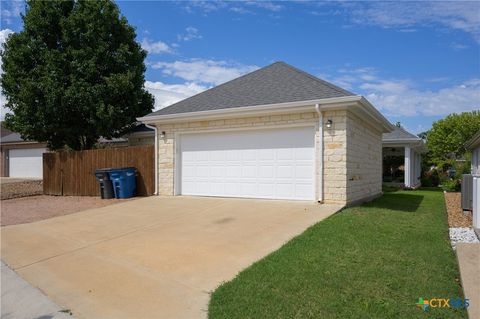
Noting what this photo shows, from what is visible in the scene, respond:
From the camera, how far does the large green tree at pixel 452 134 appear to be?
1431 inches

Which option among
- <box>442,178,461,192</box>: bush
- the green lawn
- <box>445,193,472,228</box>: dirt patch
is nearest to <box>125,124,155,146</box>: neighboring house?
the green lawn

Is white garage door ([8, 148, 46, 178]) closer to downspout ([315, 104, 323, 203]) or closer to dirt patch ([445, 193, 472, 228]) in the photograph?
downspout ([315, 104, 323, 203])

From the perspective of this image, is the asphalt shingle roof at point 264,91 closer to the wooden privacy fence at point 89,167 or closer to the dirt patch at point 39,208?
the wooden privacy fence at point 89,167

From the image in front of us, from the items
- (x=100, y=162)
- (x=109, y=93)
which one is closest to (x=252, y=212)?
(x=100, y=162)

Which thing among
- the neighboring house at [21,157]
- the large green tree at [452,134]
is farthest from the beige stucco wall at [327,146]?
the large green tree at [452,134]

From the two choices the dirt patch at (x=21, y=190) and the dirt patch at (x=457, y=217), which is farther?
the dirt patch at (x=21, y=190)

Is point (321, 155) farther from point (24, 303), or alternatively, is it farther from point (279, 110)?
point (24, 303)

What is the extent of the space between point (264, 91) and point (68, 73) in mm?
10246

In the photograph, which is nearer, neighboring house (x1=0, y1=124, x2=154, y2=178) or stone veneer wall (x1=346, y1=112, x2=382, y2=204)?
stone veneer wall (x1=346, y1=112, x2=382, y2=204)

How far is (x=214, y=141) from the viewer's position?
12.4 m

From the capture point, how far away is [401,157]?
25.4 m

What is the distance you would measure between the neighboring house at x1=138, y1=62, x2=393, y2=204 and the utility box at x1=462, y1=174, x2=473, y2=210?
280 cm

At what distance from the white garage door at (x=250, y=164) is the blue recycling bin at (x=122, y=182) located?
2.07 m

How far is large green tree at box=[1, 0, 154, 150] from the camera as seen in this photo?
1688cm
